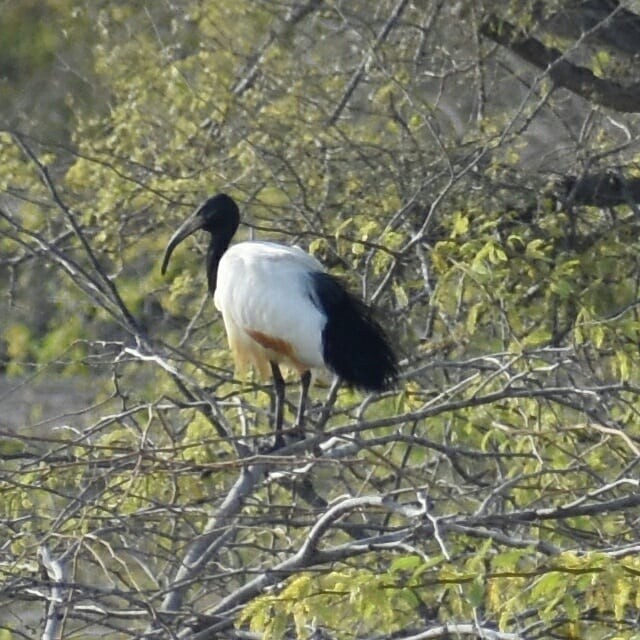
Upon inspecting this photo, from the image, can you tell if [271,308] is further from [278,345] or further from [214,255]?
[214,255]

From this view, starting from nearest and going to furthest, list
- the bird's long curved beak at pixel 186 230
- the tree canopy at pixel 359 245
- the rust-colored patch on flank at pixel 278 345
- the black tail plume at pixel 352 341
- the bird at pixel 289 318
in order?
1. the tree canopy at pixel 359 245
2. the black tail plume at pixel 352 341
3. the bird at pixel 289 318
4. the rust-colored patch on flank at pixel 278 345
5. the bird's long curved beak at pixel 186 230

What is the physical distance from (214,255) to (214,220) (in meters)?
0.25

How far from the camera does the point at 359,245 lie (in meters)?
5.82

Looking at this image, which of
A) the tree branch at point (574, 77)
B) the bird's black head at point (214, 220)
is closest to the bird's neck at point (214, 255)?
the bird's black head at point (214, 220)

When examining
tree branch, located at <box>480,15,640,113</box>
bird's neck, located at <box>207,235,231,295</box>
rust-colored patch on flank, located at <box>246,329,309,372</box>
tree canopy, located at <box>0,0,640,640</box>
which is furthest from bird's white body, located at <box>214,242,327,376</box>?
tree branch, located at <box>480,15,640,113</box>


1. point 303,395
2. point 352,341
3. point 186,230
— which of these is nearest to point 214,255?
point 186,230

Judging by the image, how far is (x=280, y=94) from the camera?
709cm

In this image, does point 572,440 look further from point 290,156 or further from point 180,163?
point 180,163

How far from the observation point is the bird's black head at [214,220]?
22.1ft

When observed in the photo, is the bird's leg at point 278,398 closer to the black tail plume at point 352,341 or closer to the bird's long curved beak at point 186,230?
the black tail plume at point 352,341

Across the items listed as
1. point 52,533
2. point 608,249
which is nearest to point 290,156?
point 608,249

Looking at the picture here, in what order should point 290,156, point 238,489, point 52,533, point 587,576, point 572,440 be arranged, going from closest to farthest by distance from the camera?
point 587,576, point 52,533, point 238,489, point 572,440, point 290,156

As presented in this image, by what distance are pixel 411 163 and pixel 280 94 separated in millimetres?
650

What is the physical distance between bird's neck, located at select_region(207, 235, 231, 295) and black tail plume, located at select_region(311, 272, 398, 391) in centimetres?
77
